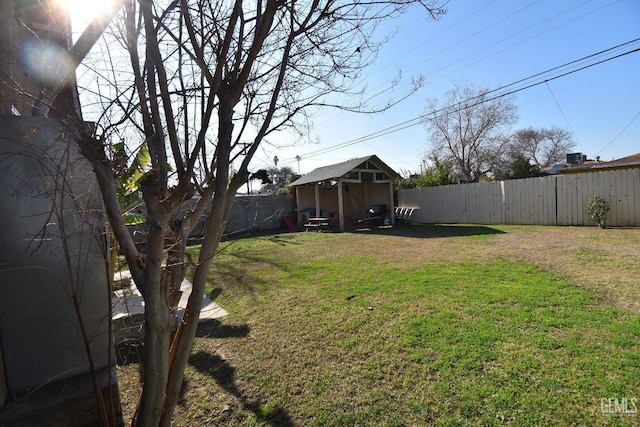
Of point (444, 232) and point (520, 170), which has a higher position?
point (520, 170)

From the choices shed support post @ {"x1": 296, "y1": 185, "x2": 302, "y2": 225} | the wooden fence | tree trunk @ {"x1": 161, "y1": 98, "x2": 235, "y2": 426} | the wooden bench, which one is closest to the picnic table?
shed support post @ {"x1": 296, "y1": 185, "x2": 302, "y2": 225}

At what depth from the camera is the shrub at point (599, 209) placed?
10.5m

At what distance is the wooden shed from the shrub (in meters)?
8.07

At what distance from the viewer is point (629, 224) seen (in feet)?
34.3

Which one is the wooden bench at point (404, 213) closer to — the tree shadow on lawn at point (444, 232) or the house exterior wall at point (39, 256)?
the tree shadow on lawn at point (444, 232)

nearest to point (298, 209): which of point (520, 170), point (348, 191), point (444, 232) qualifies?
point (348, 191)

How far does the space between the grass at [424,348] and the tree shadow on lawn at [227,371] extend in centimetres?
1

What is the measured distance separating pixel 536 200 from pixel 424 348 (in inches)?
Answer: 502

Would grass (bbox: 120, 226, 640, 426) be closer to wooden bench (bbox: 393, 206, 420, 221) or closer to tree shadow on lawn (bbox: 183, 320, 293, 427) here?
tree shadow on lawn (bbox: 183, 320, 293, 427)

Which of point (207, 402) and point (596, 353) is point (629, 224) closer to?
point (596, 353)

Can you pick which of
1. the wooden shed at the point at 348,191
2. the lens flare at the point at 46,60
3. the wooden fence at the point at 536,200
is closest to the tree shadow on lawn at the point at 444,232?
the wooden fence at the point at 536,200

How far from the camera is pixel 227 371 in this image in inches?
116

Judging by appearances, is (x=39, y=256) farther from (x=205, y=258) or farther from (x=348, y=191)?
(x=348, y=191)

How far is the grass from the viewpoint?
2.25m
